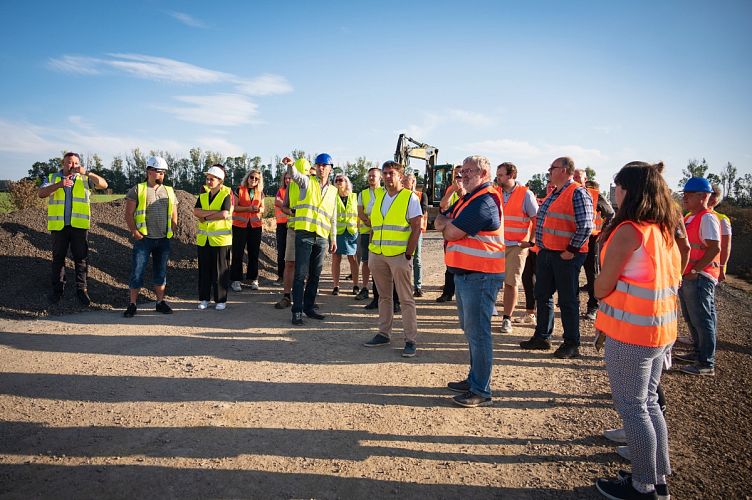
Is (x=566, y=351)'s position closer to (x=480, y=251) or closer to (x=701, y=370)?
(x=701, y=370)

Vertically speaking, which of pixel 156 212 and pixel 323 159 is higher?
pixel 323 159

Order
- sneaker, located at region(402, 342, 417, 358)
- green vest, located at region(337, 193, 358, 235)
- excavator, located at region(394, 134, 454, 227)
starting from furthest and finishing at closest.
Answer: excavator, located at region(394, 134, 454, 227) → green vest, located at region(337, 193, 358, 235) → sneaker, located at region(402, 342, 417, 358)

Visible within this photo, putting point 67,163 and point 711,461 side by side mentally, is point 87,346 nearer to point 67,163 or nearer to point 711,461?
point 67,163

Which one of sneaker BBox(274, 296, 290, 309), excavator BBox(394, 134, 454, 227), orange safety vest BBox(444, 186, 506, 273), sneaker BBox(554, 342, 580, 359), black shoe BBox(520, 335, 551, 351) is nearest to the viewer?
orange safety vest BBox(444, 186, 506, 273)

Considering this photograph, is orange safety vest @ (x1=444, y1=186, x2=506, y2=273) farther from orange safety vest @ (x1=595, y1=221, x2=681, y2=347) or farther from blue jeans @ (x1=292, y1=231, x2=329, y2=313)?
blue jeans @ (x1=292, y1=231, x2=329, y2=313)

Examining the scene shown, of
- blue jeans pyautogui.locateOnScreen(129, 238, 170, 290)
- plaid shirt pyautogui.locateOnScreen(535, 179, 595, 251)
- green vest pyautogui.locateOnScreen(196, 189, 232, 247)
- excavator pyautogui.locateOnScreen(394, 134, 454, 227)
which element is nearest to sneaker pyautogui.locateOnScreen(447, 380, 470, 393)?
plaid shirt pyautogui.locateOnScreen(535, 179, 595, 251)

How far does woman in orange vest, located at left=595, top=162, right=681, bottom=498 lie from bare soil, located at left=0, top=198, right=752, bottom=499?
416 millimetres

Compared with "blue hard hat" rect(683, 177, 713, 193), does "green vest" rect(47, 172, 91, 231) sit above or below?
below

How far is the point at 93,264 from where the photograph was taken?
8.23m

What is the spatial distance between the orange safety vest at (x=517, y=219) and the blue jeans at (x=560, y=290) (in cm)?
82

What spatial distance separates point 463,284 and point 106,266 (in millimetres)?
7528

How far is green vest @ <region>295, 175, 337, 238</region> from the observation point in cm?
638

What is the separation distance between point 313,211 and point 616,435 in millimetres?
4637

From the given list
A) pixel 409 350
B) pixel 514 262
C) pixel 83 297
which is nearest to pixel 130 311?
pixel 83 297
